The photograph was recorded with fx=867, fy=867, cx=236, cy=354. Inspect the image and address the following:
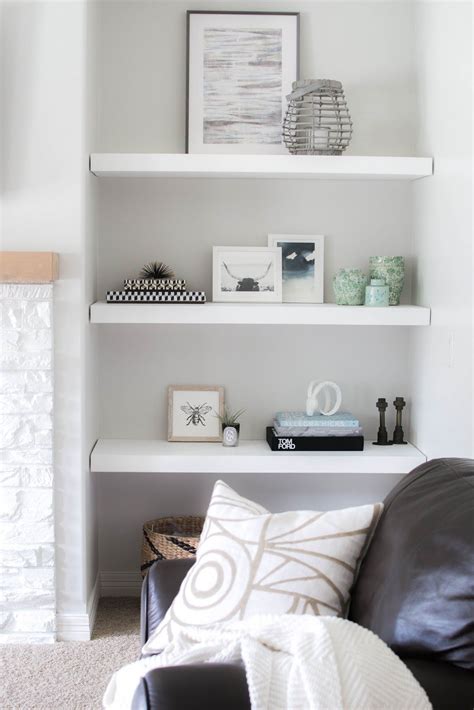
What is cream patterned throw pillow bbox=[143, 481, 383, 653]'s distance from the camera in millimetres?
1789

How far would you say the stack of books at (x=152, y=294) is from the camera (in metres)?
3.19

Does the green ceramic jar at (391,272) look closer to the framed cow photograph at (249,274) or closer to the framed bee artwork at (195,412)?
the framed cow photograph at (249,274)

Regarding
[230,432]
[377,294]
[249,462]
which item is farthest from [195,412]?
[377,294]

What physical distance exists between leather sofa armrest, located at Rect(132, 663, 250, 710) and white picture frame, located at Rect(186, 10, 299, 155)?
7.79 ft

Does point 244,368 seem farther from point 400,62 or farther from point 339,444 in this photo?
point 400,62

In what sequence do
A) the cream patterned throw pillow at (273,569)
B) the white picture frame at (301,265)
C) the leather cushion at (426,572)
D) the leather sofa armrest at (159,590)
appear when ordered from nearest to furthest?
the leather cushion at (426,572)
the cream patterned throw pillow at (273,569)
the leather sofa armrest at (159,590)
the white picture frame at (301,265)

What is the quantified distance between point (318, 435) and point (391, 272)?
2.20ft

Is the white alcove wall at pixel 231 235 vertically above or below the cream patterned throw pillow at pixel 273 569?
above

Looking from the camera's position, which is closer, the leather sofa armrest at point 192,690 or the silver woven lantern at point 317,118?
the leather sofa armrest at point 192,690

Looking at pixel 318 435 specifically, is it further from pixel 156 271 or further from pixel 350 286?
pixel 156 271

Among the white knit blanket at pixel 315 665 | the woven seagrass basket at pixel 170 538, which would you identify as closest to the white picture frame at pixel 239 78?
the woven seagrass basket at pixel 170 538

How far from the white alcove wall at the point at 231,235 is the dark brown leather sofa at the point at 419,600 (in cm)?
156

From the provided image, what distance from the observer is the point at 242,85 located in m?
3.35

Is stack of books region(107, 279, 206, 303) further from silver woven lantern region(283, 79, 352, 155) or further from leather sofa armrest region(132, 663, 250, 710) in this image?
leather sofa armrest region(132, 663, 250, 710)
